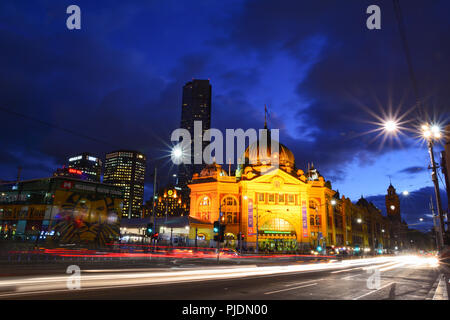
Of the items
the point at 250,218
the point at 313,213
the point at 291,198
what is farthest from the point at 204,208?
the point at 313,213

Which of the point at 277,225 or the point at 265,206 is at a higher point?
the point at 265,206

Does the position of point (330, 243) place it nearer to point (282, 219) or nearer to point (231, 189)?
point (282, 219)

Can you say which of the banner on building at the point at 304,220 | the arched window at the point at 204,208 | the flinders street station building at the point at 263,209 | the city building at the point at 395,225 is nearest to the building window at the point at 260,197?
the flinders street station building at the point at 263,209

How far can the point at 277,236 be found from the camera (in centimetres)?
7044

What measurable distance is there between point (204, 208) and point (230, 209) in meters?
6.04

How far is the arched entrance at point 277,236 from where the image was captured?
69875mm

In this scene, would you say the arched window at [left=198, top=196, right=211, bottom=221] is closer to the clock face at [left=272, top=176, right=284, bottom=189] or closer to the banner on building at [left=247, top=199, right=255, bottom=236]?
the banner on building at [left=247, top=199, right=255, bottom=236]

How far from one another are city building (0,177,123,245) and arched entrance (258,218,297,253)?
31.4 metres

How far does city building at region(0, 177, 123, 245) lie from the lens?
167ft

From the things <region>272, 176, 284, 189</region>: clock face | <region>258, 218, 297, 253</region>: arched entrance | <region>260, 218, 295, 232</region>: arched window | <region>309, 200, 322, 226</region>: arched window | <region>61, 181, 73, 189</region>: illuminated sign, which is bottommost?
<region>258, 218, 297, 253</region>: arched entrance

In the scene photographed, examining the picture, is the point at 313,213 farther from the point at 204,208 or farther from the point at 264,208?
the point at 204,208

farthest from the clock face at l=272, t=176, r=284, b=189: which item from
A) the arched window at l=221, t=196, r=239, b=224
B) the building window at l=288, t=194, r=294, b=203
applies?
the arched window at l=221, t=196, r=239, b=224
